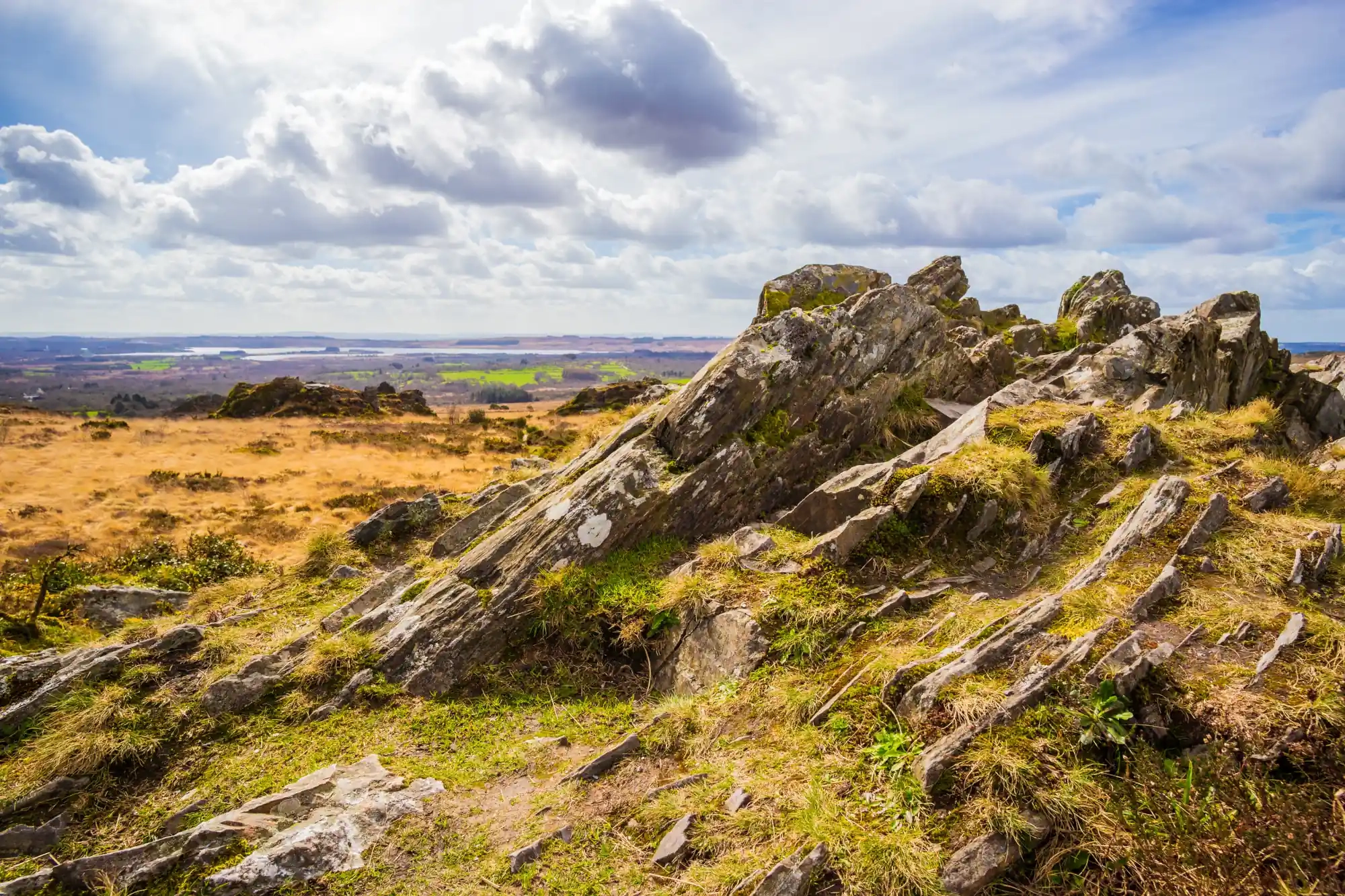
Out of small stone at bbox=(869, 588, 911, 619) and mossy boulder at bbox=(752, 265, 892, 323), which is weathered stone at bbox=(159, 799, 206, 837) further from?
mossy boulder at bbox=(752, 265, 892, 323)

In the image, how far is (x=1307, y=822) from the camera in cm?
466

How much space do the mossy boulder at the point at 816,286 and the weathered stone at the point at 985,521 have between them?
10.9 metres

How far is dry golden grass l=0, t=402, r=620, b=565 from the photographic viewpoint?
2344cm

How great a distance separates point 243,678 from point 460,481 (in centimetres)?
2302

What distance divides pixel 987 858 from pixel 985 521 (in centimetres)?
615

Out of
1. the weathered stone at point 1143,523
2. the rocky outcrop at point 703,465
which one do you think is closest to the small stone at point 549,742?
the rocky outcrop at point 703,465

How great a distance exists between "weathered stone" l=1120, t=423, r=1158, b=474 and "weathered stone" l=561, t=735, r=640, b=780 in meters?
10.1

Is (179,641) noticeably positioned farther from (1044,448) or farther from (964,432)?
(1044,448)

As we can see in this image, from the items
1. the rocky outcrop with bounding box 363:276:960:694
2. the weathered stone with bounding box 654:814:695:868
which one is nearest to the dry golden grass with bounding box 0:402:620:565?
the rocky outcrop with bounding box 363:276:960:694

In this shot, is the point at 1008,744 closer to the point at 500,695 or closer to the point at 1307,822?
the point at 1307,822

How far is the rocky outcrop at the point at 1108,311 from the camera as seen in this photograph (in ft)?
85.1

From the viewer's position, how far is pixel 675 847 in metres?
6.11

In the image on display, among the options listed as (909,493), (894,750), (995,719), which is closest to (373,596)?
(894,750)

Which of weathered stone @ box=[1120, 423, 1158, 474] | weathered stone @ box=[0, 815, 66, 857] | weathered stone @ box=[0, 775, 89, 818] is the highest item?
weathered stone @ box=[1120, 423, 1158, 474]
